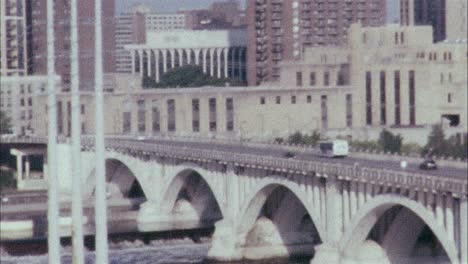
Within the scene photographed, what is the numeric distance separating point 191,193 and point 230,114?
11.2m

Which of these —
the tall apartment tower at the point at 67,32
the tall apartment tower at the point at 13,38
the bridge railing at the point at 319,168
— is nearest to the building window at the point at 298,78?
the bridge railing at the point at 319,168

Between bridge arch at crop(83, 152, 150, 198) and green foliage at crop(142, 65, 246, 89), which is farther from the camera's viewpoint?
green foliage at crop(142, 65, 246, 89)

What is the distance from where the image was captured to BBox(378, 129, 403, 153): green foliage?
30.5 m

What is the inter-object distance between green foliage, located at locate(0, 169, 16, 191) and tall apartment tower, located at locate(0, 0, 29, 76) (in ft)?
41.0

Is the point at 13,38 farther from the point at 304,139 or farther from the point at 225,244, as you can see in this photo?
the point at 304,139

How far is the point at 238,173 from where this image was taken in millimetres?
42344

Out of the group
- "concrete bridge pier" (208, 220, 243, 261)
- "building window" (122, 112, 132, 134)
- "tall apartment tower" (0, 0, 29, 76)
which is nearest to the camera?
"tall apartment tower" (0, 0, 29, 76)

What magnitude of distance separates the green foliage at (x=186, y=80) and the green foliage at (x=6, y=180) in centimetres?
1664

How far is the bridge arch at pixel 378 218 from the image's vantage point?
2884cm

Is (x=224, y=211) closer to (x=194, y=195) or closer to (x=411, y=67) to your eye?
(x=194, y=195)

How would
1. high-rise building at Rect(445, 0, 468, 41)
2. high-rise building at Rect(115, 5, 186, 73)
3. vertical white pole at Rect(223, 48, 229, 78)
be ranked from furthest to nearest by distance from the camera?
1. vertical white pole at Rect(223, 48, 229, 78)
2. high-rise building at Rect(115, 5, 186, 73)
3. high-rise building at Rect(445, 0, 468, 41)

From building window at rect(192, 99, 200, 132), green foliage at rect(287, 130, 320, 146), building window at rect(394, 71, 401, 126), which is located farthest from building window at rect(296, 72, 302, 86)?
building window at rect(394, 71, 401, 126)

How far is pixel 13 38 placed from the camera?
3709 centimetres

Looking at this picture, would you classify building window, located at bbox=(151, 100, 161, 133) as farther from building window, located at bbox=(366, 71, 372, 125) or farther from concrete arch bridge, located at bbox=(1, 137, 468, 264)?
building window, located at bbox=(366, 71, 372, 125)
